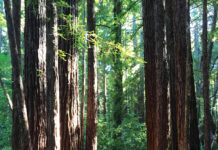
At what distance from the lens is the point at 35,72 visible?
4688 millimetres

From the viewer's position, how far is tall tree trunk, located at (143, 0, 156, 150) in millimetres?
5797

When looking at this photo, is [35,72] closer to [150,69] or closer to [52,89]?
[52,89]

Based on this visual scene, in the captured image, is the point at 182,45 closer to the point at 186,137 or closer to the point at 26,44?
the point at 186,137

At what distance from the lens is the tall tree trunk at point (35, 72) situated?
4.64 m

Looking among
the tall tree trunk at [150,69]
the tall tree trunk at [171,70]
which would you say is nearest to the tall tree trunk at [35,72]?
the tall tree trunk at [150,69]

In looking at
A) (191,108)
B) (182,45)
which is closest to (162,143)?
(191,108)

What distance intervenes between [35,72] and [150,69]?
3.02 meters

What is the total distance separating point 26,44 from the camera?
15.4 feet

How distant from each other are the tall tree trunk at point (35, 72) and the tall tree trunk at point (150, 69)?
281cm

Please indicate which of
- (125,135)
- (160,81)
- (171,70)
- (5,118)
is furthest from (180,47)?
(5,118)

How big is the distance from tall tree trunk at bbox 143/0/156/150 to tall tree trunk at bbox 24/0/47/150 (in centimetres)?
281

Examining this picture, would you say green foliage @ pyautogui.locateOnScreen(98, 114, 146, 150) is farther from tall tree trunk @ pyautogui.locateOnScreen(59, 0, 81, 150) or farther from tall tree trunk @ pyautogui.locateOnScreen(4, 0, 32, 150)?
tall tree trunk @ pyautogui.locateOnScreen(4, 0, 32, 150)

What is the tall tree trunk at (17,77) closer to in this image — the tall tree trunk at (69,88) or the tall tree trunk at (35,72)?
the tall tree trunk at (35,72)

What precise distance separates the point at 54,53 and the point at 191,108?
13.2 feet
